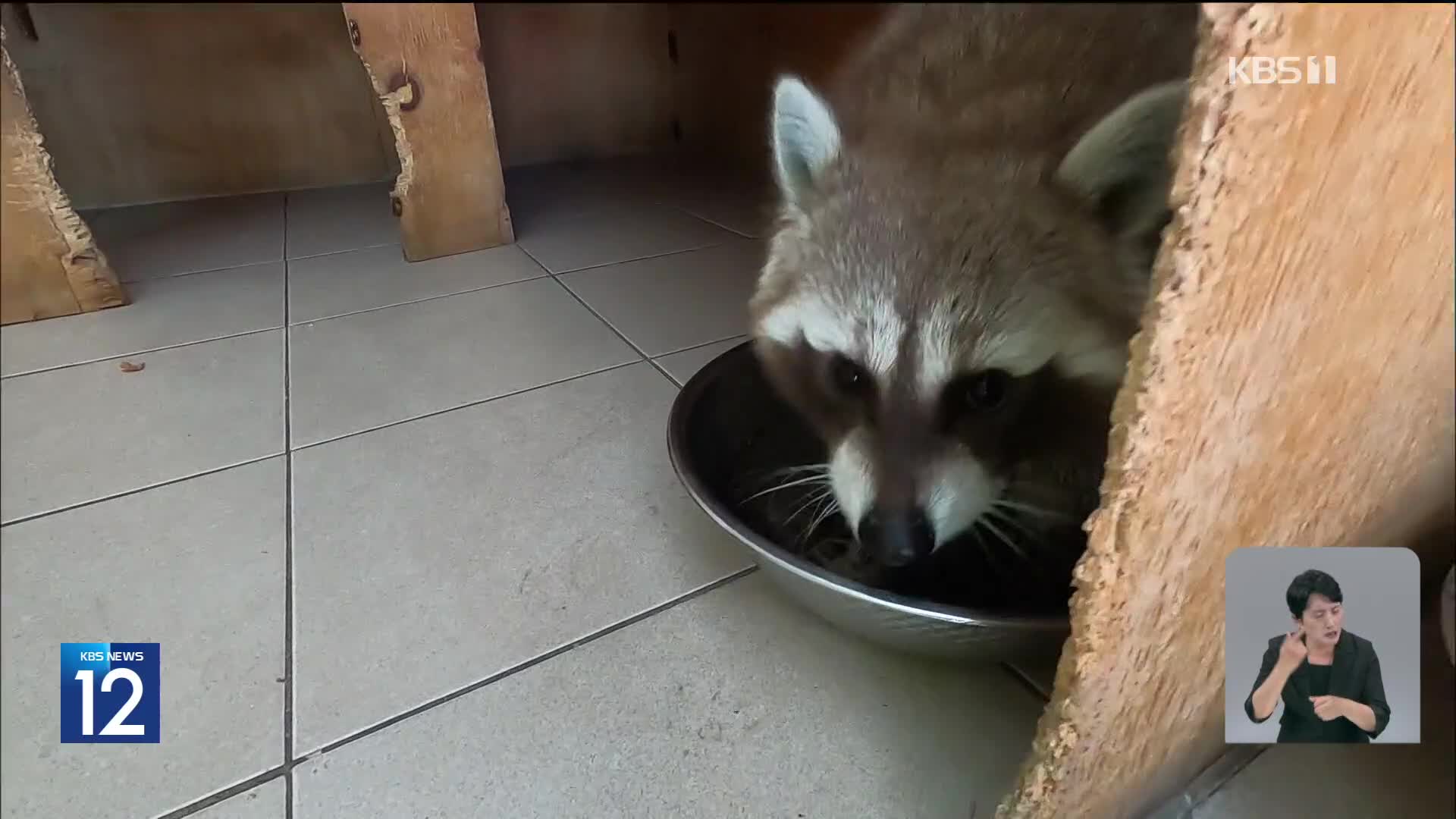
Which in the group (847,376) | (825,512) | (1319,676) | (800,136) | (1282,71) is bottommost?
(825,512)

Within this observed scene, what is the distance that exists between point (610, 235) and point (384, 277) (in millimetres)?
676

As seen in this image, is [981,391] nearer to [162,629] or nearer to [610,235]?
[162,629]

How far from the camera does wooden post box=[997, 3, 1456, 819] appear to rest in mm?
460

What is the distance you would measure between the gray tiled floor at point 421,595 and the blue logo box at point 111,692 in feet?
0.06

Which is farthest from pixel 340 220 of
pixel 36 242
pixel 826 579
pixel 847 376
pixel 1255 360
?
pixel 1255 360

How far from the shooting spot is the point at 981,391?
938 millimetres

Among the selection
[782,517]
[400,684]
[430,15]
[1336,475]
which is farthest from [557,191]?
[1336,475]

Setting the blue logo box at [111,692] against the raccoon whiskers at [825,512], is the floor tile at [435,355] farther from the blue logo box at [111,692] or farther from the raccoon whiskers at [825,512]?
the raccoon whiskers at [825,512]

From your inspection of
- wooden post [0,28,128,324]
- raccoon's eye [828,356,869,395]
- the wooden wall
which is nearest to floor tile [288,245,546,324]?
wooden post [0,28,128,324]

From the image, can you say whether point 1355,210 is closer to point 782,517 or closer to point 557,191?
point 782,517

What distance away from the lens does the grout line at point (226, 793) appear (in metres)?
0.88

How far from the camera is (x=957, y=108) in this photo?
3.58 ft

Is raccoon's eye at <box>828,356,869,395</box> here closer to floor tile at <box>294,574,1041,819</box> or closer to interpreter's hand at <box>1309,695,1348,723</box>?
floor tile at <box>294,574,1041,819</box>

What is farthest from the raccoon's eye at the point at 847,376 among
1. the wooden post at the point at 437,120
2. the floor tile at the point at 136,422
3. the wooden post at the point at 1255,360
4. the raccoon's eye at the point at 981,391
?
the wooden post at the point at 437,120
